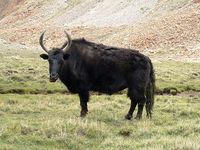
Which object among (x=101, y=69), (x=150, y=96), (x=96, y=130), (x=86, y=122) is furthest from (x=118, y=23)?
(x=96, y=130)

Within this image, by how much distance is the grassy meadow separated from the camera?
13.0m

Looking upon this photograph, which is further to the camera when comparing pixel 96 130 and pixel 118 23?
pixel 118 23

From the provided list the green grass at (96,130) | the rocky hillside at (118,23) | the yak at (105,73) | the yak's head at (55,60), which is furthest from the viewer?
the rocky hillside at (118,23)

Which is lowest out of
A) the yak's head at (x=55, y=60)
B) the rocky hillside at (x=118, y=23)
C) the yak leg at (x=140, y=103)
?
the rocky hillside at (x=118, y=23)

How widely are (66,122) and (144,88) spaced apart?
3906 millimetres

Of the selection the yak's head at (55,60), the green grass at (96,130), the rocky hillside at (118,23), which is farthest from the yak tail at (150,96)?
the rocky hillside at (118,23)

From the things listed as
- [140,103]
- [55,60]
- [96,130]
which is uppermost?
[55,60]

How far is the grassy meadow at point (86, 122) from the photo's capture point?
13023 millimetres

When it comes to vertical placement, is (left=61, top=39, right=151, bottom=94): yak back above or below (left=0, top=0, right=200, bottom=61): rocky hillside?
above

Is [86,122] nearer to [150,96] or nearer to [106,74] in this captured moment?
[106,74]

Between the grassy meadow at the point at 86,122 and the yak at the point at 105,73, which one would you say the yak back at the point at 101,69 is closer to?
the yak at the point at 105,73

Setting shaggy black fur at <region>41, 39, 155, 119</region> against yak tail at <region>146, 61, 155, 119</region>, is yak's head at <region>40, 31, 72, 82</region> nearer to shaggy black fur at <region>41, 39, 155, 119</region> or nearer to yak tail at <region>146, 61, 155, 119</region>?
shaggy black fur at <region>41, 39, 155, 119</region>

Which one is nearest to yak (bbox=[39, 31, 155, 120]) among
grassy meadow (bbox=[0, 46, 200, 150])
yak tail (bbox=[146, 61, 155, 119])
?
yak tail (bbox=[146, 61, 155, 119])

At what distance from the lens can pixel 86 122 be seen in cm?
1480
